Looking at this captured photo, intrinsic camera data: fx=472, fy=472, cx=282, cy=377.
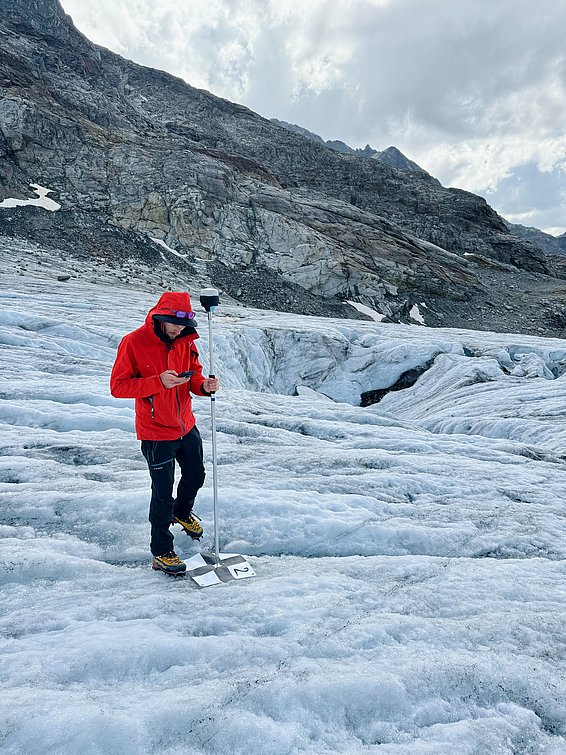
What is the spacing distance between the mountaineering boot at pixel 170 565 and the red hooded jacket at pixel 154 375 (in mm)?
1107

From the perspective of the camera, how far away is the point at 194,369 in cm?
451

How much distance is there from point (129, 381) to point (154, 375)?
0.21 metres

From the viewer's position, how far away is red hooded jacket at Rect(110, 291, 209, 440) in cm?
395

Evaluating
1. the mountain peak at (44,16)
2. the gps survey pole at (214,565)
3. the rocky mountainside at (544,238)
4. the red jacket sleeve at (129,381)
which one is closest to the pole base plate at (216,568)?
the gps survey pole at (214,565)

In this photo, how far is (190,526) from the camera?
4785 millimetres

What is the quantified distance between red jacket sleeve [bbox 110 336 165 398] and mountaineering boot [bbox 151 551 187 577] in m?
1.51

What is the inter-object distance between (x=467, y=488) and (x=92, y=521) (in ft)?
16.1

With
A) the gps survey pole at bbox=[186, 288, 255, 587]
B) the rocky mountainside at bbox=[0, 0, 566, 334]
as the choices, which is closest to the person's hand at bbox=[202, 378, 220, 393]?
the gps survey pole at bbox=[186, 288, 255, 587]

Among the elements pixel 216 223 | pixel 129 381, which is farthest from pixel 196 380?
pixel 216 223

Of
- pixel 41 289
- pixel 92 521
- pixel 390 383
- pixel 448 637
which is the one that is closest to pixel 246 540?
pixel 92 521

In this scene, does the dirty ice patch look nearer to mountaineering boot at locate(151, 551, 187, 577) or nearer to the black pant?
the black pant

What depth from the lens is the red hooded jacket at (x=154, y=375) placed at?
395cm

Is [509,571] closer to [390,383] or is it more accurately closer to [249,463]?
[249,463]

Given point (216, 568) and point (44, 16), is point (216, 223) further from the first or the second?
point (44, 16)
